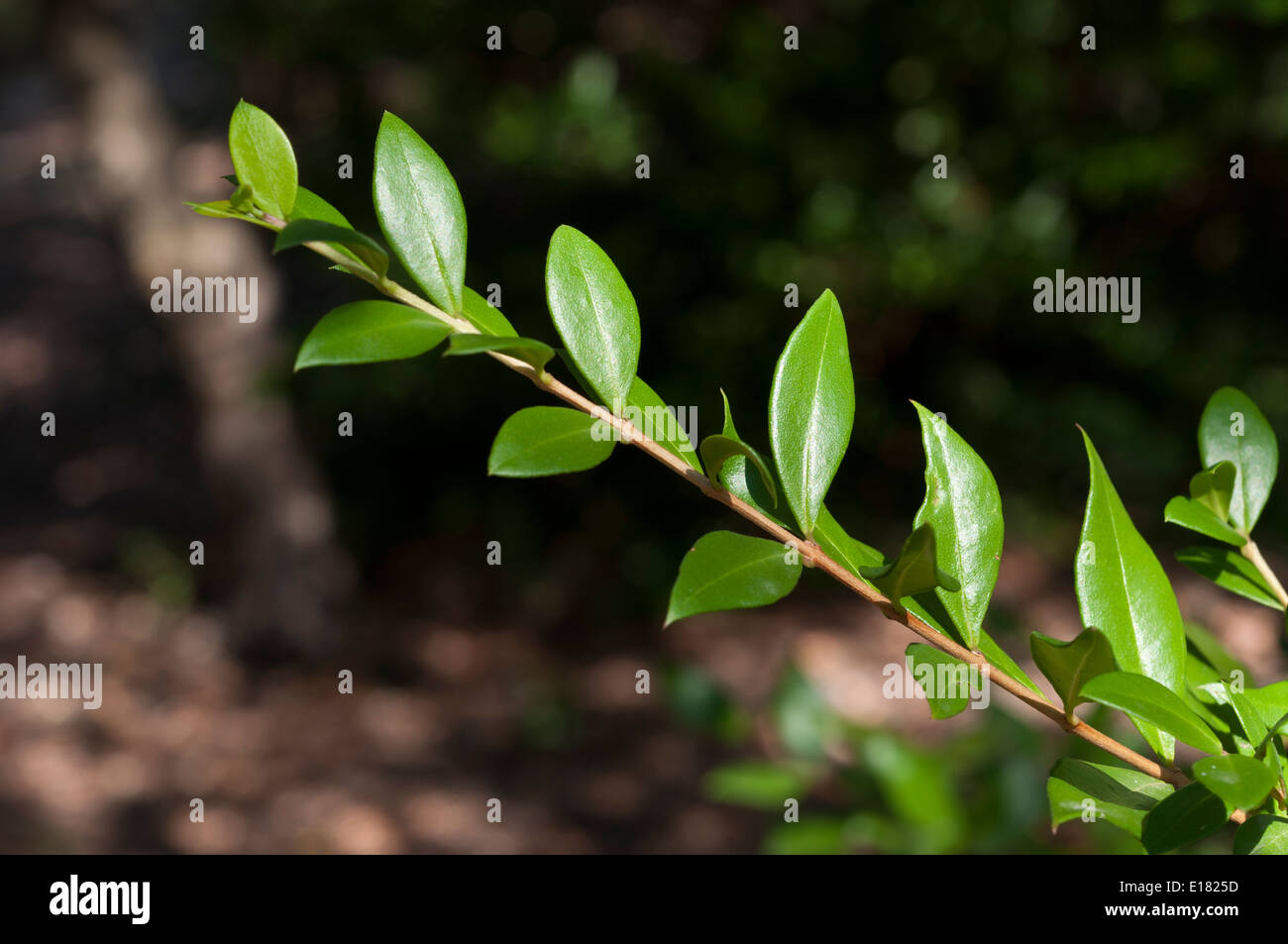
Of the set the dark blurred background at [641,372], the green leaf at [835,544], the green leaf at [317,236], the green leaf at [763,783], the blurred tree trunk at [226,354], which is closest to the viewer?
the green leaf at [317,236]

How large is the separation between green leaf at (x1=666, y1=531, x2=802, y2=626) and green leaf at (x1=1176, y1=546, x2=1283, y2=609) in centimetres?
29

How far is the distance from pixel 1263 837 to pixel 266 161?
0.52m

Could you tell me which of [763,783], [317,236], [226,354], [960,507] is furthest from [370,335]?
[226,354]

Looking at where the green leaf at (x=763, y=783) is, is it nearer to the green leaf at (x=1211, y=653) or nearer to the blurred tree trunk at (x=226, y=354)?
the green leaf at (x=1211, y=653)

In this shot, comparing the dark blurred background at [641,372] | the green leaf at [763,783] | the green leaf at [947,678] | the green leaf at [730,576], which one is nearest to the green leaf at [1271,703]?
the green leaf at [947,678]

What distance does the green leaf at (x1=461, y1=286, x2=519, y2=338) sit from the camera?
49cm

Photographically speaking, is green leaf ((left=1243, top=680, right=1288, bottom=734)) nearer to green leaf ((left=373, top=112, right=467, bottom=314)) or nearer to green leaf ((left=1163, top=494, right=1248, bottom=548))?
green leaf ((left=1163, top=494, right=1248, bottom=548))

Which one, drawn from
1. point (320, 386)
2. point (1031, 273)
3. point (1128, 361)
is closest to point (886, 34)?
point (1031, 273)

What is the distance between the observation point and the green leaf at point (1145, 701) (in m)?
0.44

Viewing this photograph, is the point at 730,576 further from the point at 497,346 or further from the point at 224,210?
the point at 224,210

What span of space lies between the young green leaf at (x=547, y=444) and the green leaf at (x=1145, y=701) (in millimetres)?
225

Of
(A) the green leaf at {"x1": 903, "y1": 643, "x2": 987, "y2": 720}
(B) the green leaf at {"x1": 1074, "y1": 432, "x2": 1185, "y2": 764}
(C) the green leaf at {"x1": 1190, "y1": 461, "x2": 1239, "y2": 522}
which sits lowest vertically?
(A) the green leaf at {"x1": 903, "y1": 643, "x2": 987, "y2": 720}

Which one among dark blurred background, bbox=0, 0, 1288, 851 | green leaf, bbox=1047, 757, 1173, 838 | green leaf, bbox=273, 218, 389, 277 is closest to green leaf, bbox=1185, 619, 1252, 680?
green leaf, bbox=1047, 757, 1173, 838
